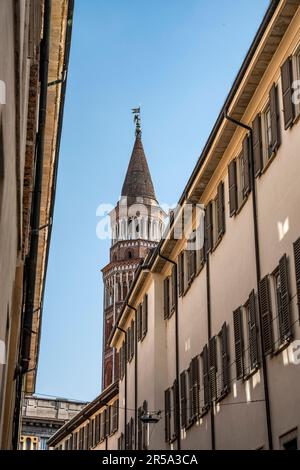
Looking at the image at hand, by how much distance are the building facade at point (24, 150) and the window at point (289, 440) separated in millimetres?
4960

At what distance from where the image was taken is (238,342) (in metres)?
18.6

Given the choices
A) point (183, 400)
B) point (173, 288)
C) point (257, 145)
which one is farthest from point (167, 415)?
point (257, 145)

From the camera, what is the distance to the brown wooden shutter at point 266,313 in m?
16.5

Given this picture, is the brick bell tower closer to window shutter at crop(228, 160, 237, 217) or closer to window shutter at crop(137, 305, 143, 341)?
window shutter at crop(137, 305, 143, 341)

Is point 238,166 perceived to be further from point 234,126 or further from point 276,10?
point 276,10

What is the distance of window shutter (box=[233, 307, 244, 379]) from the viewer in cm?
1836

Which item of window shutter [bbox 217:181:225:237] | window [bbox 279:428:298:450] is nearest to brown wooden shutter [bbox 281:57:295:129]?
window shutter [bbox 217:181:225:237]

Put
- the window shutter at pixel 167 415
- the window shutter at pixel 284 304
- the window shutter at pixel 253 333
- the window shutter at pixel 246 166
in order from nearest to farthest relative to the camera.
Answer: the window shutter at pixel 284 304
the window shutter at pixel 253 333
the window shutter at pixel 246 166
the window shutter at pixel 167 415

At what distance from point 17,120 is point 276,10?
316 inches

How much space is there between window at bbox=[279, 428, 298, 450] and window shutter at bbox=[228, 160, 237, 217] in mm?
5787

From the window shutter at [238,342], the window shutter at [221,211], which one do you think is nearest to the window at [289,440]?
the window shutter at [238,342]

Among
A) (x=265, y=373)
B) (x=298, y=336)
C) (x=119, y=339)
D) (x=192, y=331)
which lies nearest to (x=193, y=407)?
(x=192, y=331)

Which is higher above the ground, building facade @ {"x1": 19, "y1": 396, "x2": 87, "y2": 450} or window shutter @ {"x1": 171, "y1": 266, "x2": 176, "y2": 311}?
building facade @ {"x1": 19, "y1": 396, "x2": 87, "y2": 450}

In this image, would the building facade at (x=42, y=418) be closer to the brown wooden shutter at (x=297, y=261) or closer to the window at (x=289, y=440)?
the window at (x=289, y=440)
